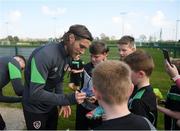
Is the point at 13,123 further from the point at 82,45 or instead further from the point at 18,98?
the point at 82,45

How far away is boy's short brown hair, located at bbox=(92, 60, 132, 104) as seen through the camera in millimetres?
1946

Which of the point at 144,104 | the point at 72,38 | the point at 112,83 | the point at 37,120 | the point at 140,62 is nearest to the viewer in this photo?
the point at 112,83

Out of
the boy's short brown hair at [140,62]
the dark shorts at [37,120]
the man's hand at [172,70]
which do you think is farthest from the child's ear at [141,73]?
the dark shorts at [37,120]

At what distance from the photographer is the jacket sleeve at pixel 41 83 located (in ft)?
10.7

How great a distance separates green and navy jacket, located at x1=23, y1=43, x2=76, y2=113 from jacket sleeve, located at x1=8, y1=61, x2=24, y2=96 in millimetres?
680

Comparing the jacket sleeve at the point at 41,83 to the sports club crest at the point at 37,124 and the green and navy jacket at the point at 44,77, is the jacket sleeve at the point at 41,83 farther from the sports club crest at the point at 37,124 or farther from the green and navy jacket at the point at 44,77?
the sports club crest at the point at 37,124

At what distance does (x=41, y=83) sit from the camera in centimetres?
327

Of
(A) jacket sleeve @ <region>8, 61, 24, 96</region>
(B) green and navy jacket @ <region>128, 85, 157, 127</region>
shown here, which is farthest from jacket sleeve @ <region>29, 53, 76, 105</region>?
(A) jacket sleeve @ <region>8, 61, 24, 96</region>

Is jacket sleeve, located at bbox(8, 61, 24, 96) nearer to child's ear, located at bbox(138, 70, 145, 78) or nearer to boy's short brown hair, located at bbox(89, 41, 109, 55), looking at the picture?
boy's short brown hair, located at bbox(89, 41, 109, 55)

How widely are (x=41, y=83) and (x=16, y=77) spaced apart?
1.23 meters

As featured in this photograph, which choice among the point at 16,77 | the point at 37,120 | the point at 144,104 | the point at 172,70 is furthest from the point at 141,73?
the point at 16,77

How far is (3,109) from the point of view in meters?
8.20

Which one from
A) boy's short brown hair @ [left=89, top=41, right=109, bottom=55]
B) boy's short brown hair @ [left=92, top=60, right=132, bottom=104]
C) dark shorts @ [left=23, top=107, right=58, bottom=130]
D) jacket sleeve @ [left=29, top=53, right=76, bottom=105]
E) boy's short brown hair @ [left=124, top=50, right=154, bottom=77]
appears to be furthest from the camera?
boy's short brown hair @ [left=89, top=41, right=109, bottom=55]

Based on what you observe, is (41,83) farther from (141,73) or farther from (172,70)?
(172,70)
